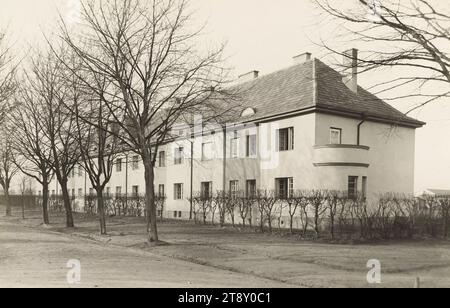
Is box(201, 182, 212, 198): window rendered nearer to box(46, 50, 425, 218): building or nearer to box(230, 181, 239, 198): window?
box(46, 50, 425, 218): building

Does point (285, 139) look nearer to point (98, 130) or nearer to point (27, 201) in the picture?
point (98, 130)

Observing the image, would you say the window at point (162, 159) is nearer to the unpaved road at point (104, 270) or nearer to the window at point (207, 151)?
the window at point (207, 151)

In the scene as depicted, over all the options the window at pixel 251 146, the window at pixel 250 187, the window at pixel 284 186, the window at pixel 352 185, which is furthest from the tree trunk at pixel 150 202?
the window at pixel 251 146

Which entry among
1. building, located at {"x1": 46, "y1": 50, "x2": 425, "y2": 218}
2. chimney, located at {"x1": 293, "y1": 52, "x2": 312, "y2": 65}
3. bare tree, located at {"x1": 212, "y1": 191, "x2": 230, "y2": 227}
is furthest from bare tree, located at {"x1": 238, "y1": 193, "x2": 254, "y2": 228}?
chimney, located at {"x1": 293, "y1": 52, "x2": 312, "y2": 65}

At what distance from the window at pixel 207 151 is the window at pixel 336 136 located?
9233 mm

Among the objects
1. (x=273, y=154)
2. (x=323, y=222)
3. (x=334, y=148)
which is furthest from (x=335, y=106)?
(x=323, y=222)

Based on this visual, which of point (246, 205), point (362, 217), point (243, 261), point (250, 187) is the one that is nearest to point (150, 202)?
point (243, 261)

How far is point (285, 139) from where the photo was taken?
26.8m

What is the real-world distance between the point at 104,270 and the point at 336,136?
1694cm

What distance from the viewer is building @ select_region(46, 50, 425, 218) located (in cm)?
2430

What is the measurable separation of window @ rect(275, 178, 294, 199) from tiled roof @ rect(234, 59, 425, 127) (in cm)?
370

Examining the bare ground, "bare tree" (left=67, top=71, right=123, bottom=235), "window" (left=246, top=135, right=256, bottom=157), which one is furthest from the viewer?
"window" (left=246, top=135, right=256, bottom=157)
